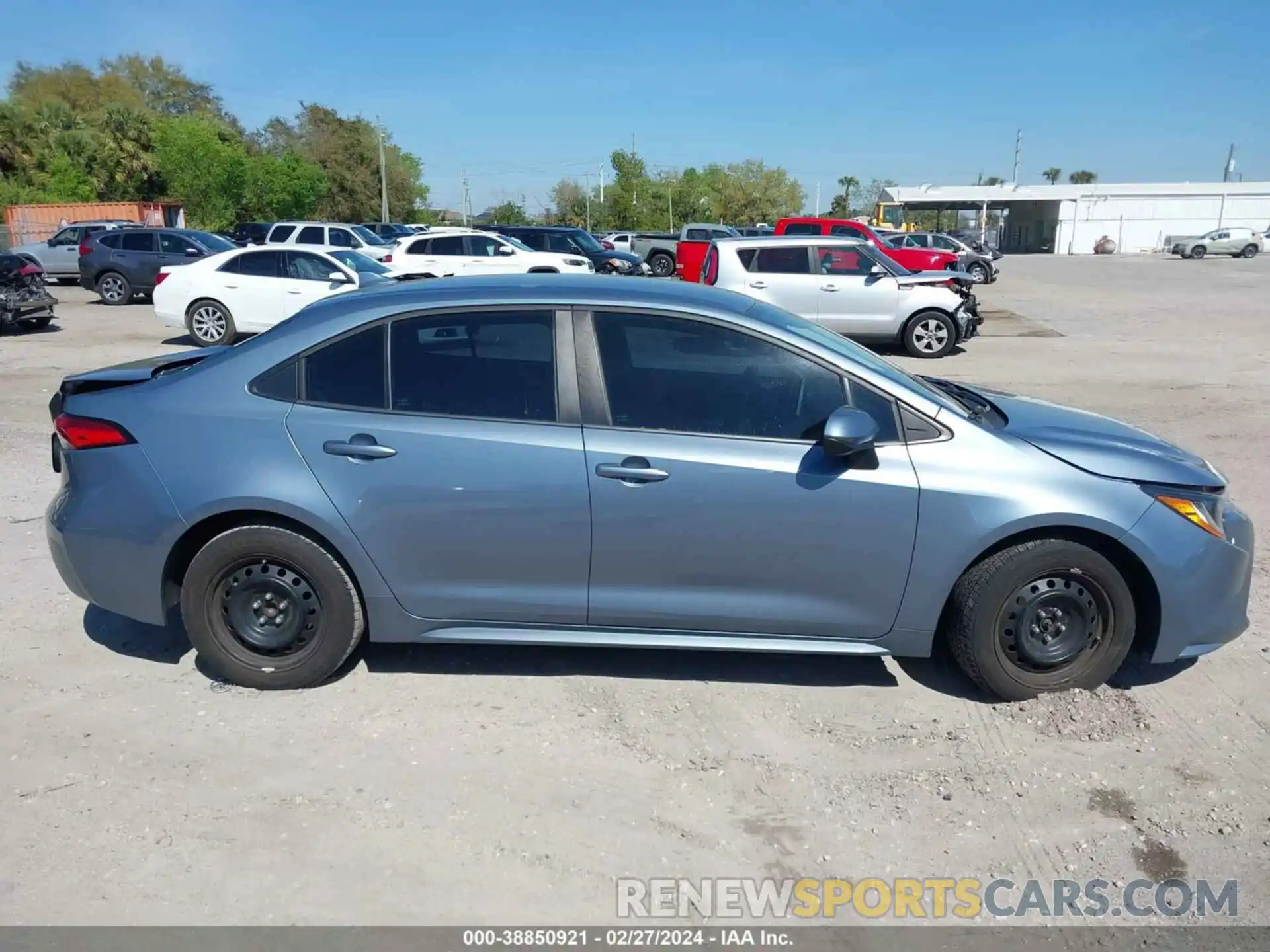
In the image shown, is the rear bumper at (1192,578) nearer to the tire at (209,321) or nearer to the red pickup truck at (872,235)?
the tire at (209,321)

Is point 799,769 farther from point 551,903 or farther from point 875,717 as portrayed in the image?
point 551,903

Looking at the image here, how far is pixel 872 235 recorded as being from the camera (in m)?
24.2

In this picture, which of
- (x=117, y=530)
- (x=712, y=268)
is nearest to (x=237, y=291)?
(x=712, y=268)

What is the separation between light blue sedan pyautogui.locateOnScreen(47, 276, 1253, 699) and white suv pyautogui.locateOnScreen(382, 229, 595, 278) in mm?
16984

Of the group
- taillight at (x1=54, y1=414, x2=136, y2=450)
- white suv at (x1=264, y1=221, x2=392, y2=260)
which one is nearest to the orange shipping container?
white suv at (x1=264, y1=221, x2=392, y2=260)

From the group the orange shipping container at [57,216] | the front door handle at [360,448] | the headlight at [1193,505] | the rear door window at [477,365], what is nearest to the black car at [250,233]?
the orange shipping container at [57,216]

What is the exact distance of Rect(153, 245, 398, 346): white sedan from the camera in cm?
1541

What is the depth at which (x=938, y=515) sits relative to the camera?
3.87 metres

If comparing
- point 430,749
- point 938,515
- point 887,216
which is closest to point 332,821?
point 430,749

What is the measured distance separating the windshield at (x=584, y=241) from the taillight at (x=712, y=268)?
10695 mm

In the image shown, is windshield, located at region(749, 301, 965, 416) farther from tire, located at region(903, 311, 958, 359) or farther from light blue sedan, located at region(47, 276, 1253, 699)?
tire, located at region(903, 311, 958, 359)

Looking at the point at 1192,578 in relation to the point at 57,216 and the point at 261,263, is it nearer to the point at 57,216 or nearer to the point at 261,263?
the point at 261,263

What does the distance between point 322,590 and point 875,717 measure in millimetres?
2362

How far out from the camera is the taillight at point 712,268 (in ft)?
52.0
